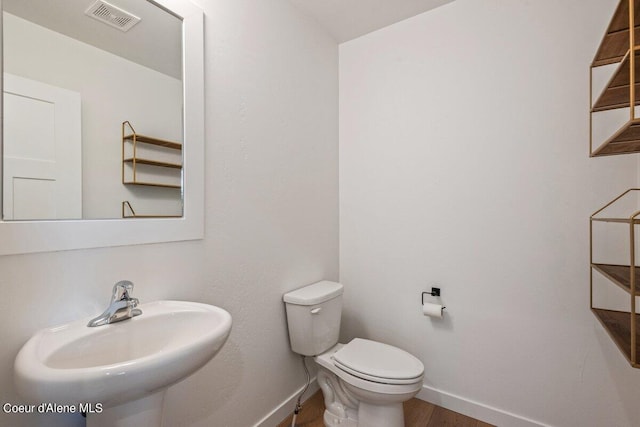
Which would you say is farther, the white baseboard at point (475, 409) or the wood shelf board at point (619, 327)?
the white baseboard at point (475, 409)

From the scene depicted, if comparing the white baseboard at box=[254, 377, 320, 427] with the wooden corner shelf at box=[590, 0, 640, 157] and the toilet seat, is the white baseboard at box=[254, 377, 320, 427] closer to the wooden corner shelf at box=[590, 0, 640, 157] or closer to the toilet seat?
the toilet seat

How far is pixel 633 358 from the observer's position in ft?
2.95

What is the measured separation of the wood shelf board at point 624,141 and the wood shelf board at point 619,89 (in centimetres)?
16

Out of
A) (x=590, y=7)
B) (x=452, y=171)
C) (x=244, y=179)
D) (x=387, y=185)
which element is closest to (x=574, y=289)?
(x=452, y=171)

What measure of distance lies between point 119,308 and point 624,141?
179cm

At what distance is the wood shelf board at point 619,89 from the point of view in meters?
0.93

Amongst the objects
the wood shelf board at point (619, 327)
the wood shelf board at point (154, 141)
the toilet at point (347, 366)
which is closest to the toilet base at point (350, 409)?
the toilet at point (347, 366)

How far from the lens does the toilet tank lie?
1.60m

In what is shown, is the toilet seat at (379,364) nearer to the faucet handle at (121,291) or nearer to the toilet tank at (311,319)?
the toilet tank at (311,319)

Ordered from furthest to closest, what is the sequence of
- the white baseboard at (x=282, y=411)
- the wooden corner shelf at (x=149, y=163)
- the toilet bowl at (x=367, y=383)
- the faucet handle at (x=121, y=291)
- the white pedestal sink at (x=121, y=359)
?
1. the white baseboard at (x=282, y=411)
2. the toilet bowl at (x=367, y=383)
3. the wooden corner shelf at (x=149, y=163)
4. the faucet handle at (x=121, y=291)
5. the white pedestal sink at (x=121, y=359)

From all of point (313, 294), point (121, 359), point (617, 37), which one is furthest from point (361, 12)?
point (121, 359)

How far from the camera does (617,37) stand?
45.0 inches

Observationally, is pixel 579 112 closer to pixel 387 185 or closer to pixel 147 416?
pixel 387 185

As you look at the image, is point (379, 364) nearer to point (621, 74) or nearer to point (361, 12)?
point (621, 74)
